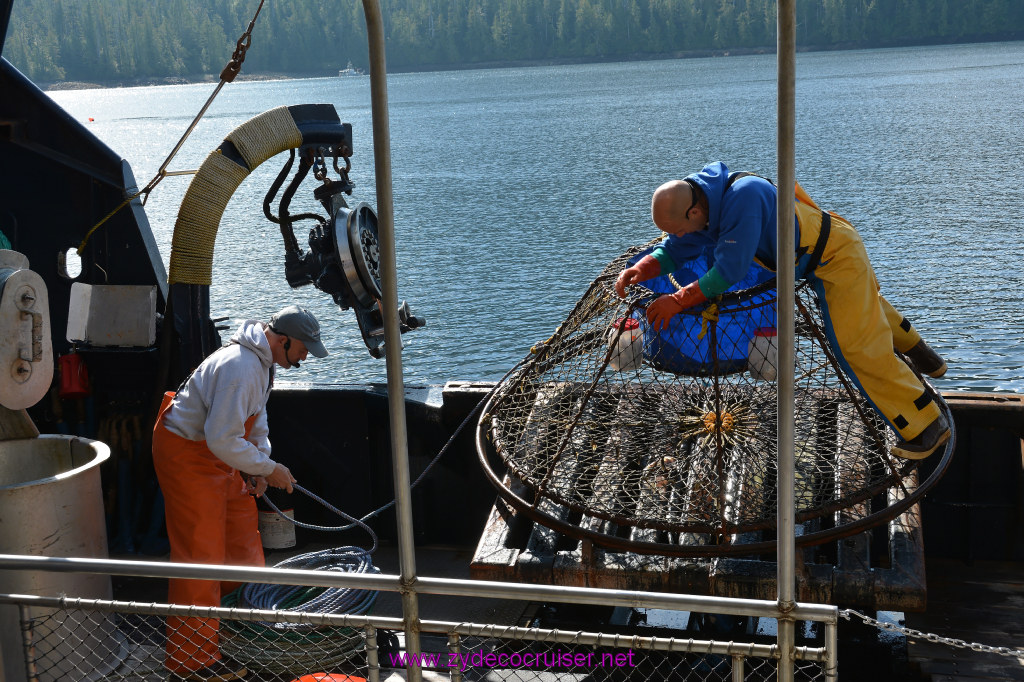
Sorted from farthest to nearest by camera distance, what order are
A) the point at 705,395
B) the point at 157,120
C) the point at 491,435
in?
the point at 157,120 → the point at 705,395 → the point at 491,435

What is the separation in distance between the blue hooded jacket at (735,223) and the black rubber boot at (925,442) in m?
0.94

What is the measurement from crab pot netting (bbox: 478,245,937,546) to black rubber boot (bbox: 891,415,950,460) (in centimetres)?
7

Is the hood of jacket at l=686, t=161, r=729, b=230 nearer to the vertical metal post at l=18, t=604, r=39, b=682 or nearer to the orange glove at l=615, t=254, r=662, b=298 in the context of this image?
the orange glove at l=615, t=254, r=662, b=298

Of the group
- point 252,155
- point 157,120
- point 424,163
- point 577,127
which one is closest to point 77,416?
point 252,155

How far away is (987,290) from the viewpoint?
15.1 meters

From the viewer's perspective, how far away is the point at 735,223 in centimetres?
418

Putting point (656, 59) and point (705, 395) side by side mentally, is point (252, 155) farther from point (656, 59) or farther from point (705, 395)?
point (656, 59)

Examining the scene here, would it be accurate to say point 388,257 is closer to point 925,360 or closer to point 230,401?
point 230,401

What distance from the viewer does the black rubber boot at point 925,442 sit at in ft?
14.3

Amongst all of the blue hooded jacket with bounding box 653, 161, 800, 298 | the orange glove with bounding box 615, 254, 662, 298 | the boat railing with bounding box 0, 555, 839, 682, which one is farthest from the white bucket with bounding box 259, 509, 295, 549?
the blue hooded jacket with bounding box 653, 161, 800, 298

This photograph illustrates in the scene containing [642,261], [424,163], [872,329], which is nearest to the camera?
[872,329]

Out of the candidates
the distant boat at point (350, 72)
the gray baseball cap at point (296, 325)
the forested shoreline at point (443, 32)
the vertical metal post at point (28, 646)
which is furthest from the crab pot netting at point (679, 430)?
the distant boat at point (350, 72)

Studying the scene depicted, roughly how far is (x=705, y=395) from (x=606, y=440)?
0.69m

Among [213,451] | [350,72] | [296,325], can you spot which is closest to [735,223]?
[296,325]
